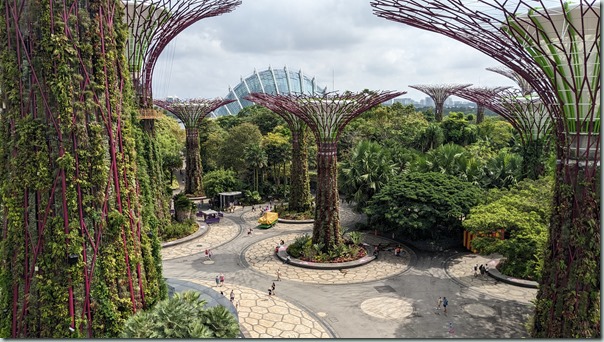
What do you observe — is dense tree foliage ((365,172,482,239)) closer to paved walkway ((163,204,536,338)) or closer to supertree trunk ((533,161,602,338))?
paved walkway ((163,204,536,338))

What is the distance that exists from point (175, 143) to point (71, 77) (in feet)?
130

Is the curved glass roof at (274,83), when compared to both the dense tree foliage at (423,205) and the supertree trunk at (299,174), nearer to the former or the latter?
the supertree trunk at (299,174)

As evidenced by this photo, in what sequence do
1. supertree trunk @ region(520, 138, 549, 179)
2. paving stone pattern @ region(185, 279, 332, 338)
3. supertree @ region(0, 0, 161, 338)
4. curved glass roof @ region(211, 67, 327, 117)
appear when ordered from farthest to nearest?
1. curved glass roof @ region(211, 67, 327, 117)
2. supertree trunk @ region(520, 138, 549, 179)
3. paving stone pattern @ region(185, 279, 332, 338)
4. supertree @ region(0, 0, 161, 338)

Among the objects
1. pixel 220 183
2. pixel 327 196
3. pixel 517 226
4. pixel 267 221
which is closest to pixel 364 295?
pixel 327 196

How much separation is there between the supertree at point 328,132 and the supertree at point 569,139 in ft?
32.9

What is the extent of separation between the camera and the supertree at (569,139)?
38.8 feet

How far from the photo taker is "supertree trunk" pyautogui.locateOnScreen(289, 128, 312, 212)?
105 ft

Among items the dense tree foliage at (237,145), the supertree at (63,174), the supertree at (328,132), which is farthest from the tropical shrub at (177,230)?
the supertree at (63,174)

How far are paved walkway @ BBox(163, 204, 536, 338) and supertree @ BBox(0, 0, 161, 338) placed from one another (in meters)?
6.28

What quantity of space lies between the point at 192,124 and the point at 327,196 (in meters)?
18.6

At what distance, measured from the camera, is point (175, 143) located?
48688 mm

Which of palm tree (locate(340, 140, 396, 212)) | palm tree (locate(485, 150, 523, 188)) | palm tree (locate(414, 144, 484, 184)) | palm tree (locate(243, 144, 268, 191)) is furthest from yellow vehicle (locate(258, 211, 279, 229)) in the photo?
palm tree (locate(485, 150, 523, 188))

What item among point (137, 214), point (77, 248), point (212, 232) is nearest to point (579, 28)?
point (137, 214)

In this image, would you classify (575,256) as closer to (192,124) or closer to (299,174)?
(299,174)
